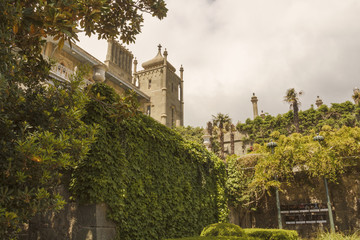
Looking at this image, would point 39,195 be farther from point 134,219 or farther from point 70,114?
point 134,219

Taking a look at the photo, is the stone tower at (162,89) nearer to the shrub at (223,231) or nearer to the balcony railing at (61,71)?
the balcony railing at (61,71)

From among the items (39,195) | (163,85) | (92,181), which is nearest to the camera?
(39,195)

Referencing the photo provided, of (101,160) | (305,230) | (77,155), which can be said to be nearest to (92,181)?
Result: (101,160)

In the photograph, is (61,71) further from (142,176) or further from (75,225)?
(75,225)

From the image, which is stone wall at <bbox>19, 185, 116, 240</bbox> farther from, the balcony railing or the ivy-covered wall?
the balcony railing

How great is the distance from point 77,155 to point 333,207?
16.6 meters

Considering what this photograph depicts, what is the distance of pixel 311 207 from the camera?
16.4m

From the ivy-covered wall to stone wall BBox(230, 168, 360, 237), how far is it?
5508 millimetres

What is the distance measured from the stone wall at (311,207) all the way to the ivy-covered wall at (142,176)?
5508 mm

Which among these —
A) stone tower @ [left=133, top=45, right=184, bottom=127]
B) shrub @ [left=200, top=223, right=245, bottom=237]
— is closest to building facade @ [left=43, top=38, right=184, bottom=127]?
stone tower @ [left=133, top=45, right=184, bottom=127]

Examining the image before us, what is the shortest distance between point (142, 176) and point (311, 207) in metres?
12.5

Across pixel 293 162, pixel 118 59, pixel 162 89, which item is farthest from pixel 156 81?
pixel 293 162

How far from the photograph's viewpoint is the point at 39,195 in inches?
132

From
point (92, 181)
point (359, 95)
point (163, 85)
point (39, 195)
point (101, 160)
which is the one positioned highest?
point (163, 85)
